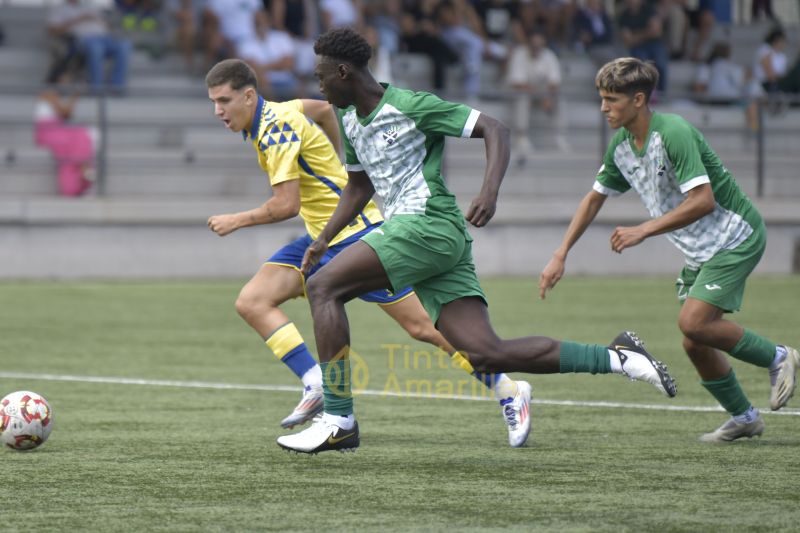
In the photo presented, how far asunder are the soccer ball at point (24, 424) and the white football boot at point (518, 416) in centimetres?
218

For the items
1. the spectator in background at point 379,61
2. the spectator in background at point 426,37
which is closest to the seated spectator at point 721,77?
the spectator in background at point 426,37

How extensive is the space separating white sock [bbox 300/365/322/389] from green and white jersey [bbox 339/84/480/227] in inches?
56.3

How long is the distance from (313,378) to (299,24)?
45.8 ft

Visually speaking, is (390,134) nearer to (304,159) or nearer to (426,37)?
(304,159)

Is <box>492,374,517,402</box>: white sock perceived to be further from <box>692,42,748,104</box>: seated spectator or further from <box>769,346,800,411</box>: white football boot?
<box>692,42,748,104</box>: seated spectator

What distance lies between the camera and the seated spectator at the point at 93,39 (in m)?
19.5

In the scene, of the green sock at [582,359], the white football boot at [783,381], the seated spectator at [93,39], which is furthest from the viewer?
the seated spectator at [93,39]

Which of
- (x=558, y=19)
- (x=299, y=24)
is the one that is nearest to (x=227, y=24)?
(x=299, y=24)

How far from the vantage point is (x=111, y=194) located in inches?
731

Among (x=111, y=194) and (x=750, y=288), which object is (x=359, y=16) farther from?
(x=750, y=288)

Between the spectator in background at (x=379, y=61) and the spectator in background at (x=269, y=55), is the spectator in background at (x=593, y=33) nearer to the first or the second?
the spectator in background at (x=379, y=61)

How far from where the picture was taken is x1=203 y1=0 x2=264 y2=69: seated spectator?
2025 cm

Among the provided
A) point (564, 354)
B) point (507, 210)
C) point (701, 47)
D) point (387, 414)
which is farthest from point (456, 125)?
point (701, 47)

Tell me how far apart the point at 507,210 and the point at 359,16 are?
13.5 ft
